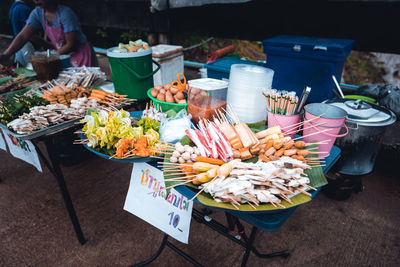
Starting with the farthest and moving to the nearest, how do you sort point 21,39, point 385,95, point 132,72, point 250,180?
point 21,39, point 385,95, point 132,72, point 250,180

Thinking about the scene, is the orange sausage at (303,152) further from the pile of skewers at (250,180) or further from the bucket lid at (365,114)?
the bucket lid at (365,114)

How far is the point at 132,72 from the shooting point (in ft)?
8.21

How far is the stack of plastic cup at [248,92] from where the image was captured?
5.97 feet

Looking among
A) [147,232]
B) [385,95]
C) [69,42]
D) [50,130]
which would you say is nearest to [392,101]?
[385,95]

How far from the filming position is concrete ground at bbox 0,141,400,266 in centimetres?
265

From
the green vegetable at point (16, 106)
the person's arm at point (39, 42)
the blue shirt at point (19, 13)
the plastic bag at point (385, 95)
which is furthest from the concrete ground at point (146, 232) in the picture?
the blue shirt at point (19, 13)

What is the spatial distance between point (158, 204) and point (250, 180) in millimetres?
970

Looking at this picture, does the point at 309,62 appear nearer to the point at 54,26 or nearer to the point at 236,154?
the point at 236,154

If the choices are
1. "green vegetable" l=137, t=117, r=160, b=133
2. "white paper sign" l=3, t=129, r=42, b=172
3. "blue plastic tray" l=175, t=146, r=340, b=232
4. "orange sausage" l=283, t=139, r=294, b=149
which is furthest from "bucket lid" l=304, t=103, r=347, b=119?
"white paper sign" l=3, t=129, r=42, b=172

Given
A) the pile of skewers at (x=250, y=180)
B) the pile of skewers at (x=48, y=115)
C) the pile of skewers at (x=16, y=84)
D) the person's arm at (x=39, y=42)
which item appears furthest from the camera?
the person's arm at (x=39, y=42)

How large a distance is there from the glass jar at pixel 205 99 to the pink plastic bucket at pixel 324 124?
712 millimetres

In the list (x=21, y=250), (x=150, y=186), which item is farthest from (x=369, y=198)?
(x=21, y=250)

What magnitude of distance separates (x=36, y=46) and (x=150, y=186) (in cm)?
451

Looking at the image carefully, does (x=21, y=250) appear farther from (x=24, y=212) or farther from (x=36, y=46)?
(x=36, y=46)
